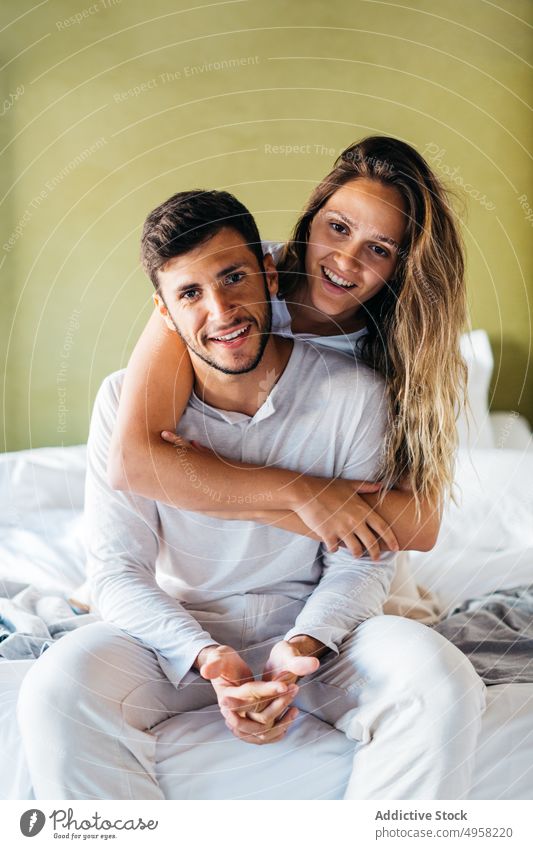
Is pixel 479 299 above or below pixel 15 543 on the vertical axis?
above

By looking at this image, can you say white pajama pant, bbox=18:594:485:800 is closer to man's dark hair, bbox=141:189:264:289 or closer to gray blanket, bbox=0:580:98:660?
gray blanket, bbox=0:580:98:660

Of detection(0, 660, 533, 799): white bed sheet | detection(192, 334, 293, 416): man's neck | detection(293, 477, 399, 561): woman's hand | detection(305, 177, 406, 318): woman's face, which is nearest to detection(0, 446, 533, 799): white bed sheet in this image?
detection(0, 660, 533, 799): white bed sheet

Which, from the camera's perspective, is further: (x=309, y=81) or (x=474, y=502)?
(x=474, y=502)

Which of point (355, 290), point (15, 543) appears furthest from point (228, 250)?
point (15, 543)

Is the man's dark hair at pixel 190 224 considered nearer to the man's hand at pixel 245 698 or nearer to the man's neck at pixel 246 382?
the man's neck at pixel 246 382

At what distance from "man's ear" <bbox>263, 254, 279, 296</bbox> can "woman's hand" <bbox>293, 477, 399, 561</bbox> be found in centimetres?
18

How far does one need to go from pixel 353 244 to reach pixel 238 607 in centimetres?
36

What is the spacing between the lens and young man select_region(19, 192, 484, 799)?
0.72 metres

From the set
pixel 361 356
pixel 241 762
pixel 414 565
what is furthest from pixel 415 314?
pixel 414 565

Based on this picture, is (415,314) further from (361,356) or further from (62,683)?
(62,683)

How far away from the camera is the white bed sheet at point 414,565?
757 mm

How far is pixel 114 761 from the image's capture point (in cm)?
72
